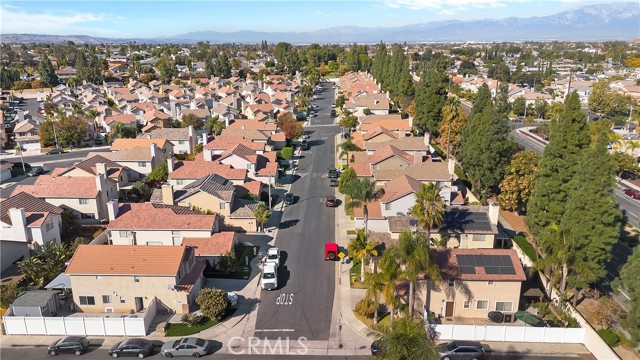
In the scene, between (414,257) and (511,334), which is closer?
(414,257)

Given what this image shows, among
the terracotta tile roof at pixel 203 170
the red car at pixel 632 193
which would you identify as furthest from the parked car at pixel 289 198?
the red car at pixel 632 193

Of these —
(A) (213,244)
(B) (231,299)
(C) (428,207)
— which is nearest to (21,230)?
(A) (213,244)

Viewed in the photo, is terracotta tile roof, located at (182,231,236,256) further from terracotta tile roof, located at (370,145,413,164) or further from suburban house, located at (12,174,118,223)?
terracotta tile roof, located at (370,145,413,164)

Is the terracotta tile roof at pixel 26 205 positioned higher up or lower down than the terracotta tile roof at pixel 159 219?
higher up

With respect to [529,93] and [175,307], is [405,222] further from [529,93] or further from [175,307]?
[529,93]

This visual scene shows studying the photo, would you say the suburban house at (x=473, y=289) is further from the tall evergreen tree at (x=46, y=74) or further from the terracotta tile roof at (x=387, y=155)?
the tall evergreen tree at (x=46, y=74)

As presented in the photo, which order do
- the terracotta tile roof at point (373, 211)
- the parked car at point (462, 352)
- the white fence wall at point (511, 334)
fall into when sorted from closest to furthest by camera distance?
1. the parked car at point (462, 352)
2. the white fence wall at point (511, 334)
3. the terracotta tile roof at point (373, 211)

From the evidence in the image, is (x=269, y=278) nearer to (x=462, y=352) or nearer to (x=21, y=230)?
(x=462, y=352)
